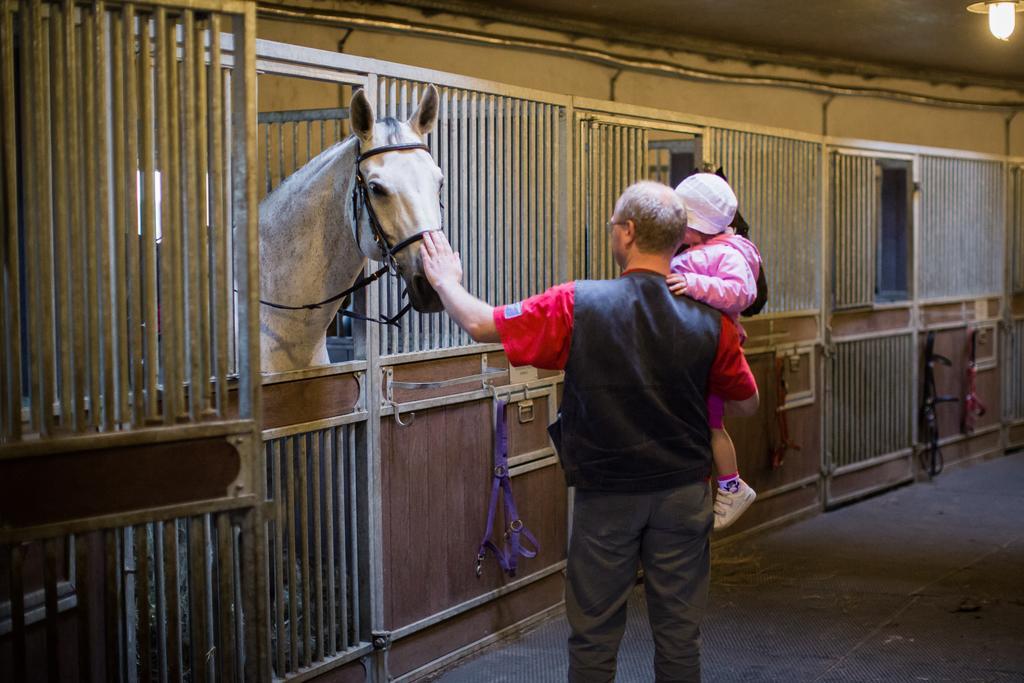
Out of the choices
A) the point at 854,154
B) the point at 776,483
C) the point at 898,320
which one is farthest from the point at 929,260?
the point at 776,483

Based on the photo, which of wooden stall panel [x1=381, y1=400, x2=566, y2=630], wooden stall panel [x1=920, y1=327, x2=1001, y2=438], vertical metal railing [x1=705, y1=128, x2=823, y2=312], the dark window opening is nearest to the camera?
wooden stall panel [x1=381, y1=400, x2=566, y2=630]

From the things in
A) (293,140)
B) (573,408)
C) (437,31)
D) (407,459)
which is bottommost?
(407,459)

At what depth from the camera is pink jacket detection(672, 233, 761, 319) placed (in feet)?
7.44

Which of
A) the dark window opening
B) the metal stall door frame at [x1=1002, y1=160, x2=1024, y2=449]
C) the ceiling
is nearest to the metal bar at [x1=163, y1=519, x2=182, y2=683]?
the ceiling

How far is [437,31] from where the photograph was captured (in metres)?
5.01

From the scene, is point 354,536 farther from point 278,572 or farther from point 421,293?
point 421,293

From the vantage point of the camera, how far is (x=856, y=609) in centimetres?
384

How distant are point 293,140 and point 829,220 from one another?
3.18m

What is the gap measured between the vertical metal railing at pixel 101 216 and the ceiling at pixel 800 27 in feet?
10.1

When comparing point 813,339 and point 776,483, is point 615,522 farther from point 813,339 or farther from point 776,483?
point 813,339

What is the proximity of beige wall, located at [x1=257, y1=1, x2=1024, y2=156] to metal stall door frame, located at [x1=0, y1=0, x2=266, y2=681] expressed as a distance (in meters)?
2.65

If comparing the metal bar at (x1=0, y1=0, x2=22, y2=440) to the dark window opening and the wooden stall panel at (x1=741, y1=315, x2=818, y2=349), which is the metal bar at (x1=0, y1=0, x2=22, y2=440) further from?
the dark window opening

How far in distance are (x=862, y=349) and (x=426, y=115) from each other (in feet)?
12.4

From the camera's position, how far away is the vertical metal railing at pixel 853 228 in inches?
221
